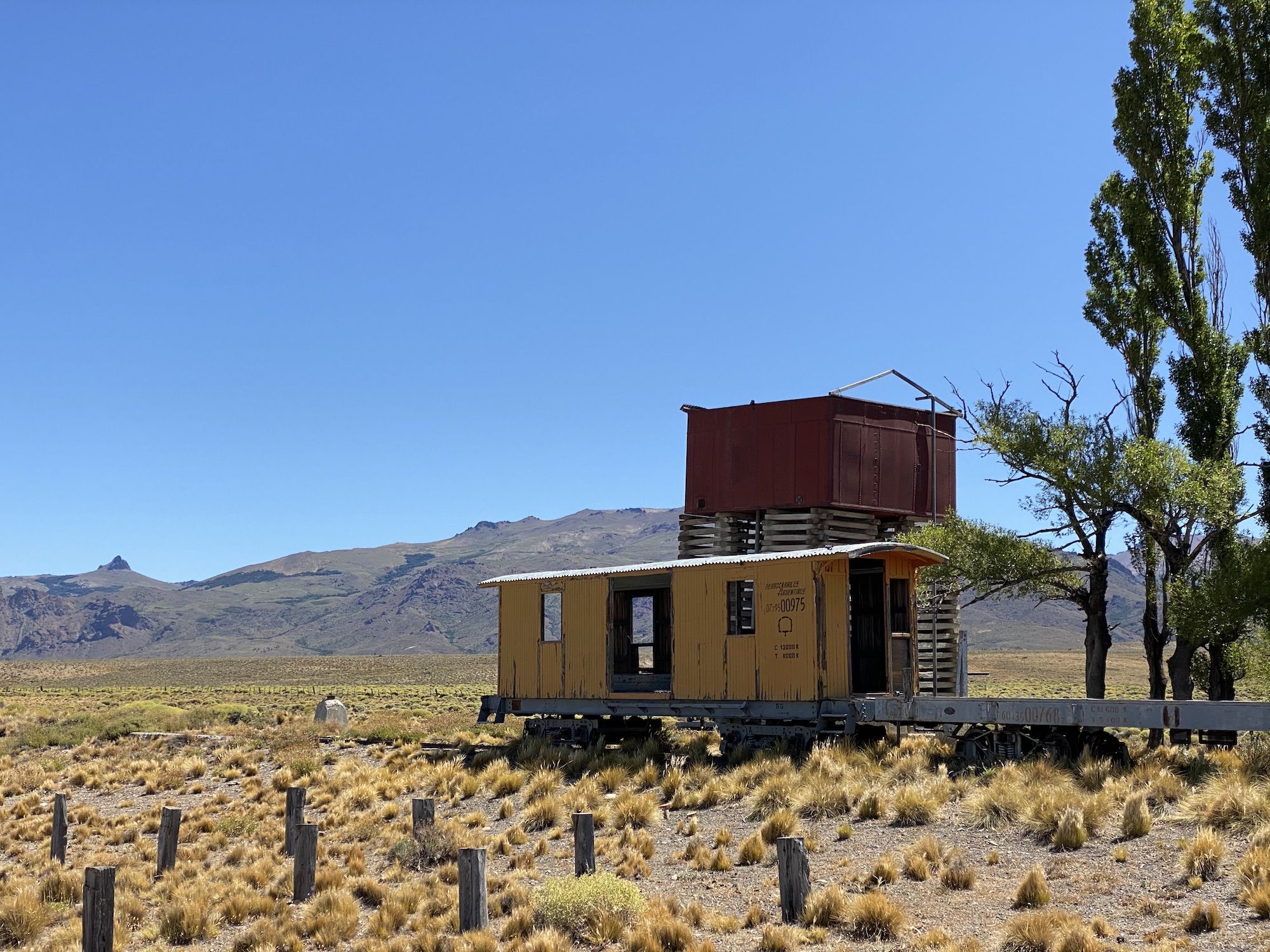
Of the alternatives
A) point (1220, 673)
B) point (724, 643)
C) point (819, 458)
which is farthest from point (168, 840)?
point (1220, 673)

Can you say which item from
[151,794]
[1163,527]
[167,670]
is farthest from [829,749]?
[167,670]

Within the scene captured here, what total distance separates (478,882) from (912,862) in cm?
418

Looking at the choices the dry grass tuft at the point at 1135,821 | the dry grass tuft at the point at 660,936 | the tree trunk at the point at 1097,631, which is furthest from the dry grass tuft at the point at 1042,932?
the tree trunk at the point at 1097,631

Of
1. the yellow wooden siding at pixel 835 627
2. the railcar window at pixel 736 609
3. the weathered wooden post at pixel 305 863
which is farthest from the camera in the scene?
the railcar window at pixel 736 609

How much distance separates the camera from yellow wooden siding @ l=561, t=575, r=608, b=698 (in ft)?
73.0

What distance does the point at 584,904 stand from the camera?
11.3 m

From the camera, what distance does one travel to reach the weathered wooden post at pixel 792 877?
10797 millimetres

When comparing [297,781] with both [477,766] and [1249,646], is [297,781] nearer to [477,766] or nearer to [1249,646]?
[477,766]

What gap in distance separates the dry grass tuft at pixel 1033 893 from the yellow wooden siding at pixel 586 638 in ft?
39.2

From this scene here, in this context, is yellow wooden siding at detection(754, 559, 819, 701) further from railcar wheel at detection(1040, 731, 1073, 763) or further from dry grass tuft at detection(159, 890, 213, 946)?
dry grass tuft at detection(159, 890, 213, 946)

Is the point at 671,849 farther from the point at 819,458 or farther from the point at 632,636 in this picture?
the point at 819,458

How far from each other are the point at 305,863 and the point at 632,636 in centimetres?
1054

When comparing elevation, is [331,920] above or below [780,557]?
below

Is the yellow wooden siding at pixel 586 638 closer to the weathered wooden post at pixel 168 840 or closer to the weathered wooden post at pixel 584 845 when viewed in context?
the weathered wooden post at pixel 168 840
